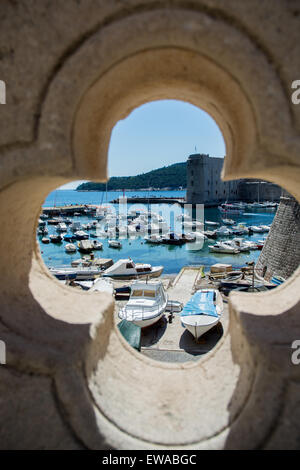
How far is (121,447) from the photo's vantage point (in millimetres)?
2158

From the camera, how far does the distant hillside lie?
165875 millimetres

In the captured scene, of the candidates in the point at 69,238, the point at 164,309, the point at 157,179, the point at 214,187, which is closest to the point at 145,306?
the point at 164,309

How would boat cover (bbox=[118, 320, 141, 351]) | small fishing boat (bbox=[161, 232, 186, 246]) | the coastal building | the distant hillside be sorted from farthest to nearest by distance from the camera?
1. the distant hillside
2. the coastal building
3. small fishing boat (bbox=[161, 232, 186, 246])
4. boat cover (bbox=[118, 320, 141, 351])

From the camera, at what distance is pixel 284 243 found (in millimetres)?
19375

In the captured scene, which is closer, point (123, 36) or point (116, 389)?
point (123, 36)

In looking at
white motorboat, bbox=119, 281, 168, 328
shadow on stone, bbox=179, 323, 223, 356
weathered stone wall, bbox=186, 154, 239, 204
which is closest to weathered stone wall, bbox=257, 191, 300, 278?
shadow on stone, bbox=179, 323, 223, 356

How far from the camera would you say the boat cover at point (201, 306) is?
Answer: 37.7 ft

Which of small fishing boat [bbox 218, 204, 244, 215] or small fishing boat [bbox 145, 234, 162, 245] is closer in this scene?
small fishing boat [bbox 145, 234, 162, 245]

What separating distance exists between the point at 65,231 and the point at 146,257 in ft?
61.7

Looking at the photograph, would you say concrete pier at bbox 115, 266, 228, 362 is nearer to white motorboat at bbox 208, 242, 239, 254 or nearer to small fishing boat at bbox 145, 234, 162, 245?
white motorboat at bbox 208, 242, 239, 254

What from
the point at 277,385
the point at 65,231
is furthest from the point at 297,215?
the point at 65,231

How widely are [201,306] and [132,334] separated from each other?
4587 millimetres

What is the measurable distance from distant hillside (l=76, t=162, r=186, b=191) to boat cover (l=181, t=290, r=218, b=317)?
151m
